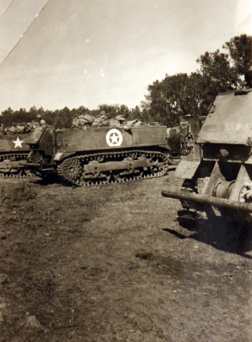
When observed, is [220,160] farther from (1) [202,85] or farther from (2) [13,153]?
(1) [202,85]

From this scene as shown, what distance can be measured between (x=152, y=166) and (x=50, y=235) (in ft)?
24.0

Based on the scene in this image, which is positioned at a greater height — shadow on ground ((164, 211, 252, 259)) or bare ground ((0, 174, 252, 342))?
shadow on ground ((164, 211, 252, 259))

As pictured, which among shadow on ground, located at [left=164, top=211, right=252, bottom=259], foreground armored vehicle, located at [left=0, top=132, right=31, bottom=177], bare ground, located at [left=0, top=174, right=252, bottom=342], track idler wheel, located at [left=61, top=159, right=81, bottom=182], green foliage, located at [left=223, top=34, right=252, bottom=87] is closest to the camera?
bare ground, located at [left=0, top=174, right=252, bottom=342]

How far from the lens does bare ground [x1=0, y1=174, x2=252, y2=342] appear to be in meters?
3.18

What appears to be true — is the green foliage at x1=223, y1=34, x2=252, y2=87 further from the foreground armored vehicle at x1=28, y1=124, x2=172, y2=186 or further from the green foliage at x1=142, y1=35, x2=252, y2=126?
the foreground armored vehicle at x1=28, y1=124, x2=172, y2=186

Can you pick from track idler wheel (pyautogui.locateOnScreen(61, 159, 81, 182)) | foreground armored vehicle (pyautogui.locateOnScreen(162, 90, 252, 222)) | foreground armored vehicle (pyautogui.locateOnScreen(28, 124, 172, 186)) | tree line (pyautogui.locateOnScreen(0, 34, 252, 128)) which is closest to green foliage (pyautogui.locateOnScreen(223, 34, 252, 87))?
tree line (pyautogui.locateOnScreen(0, 34, 252, 128))

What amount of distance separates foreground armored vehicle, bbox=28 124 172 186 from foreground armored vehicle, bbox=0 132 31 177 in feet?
9.79

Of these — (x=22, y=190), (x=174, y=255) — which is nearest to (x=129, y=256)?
(x=174, y=255)

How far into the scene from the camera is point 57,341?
9.79 feet

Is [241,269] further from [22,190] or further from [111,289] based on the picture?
[22,190]

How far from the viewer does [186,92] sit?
154 feet

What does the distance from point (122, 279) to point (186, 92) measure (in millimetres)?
44939

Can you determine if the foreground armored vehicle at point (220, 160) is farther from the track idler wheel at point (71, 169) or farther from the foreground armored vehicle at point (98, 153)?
the track idler wheel at point (71, 169)

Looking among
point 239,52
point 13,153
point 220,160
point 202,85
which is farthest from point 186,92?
point 220,160
